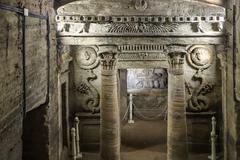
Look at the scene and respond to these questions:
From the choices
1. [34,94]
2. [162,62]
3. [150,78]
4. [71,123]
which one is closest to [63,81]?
[71,123]

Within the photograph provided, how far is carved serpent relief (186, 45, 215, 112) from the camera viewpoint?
41.7 ft

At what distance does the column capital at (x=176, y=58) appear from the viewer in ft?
34.2

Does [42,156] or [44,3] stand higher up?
[44,3]

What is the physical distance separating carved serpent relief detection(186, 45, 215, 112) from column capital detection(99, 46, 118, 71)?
3180 mm

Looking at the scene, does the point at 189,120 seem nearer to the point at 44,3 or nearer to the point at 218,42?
the point at 218,42

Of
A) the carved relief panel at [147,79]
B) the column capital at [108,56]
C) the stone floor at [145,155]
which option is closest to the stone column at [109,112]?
the column capital at [108,56]

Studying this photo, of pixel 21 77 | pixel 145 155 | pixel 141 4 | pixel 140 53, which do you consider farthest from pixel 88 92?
pixel 21 77

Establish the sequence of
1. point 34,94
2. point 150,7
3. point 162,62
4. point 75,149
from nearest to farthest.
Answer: point 34,94 → point 150,7 → point 75,149 → point 162,62

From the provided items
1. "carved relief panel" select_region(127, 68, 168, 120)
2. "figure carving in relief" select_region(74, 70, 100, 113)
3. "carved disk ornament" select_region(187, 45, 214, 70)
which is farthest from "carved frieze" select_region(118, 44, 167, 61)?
"carved relief panel" select_region(127, 68, 168, 120)

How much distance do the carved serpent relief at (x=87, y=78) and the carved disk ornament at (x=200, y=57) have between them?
3.31m

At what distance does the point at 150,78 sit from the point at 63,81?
29.5ft

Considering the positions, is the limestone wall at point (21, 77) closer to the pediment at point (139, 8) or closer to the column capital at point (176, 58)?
the pediment at point (139, 8)

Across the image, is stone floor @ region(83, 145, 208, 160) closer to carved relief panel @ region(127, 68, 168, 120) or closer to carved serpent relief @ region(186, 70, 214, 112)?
carved serpent relief @ region(186, 70, 214, 112)

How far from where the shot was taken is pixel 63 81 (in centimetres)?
1252
